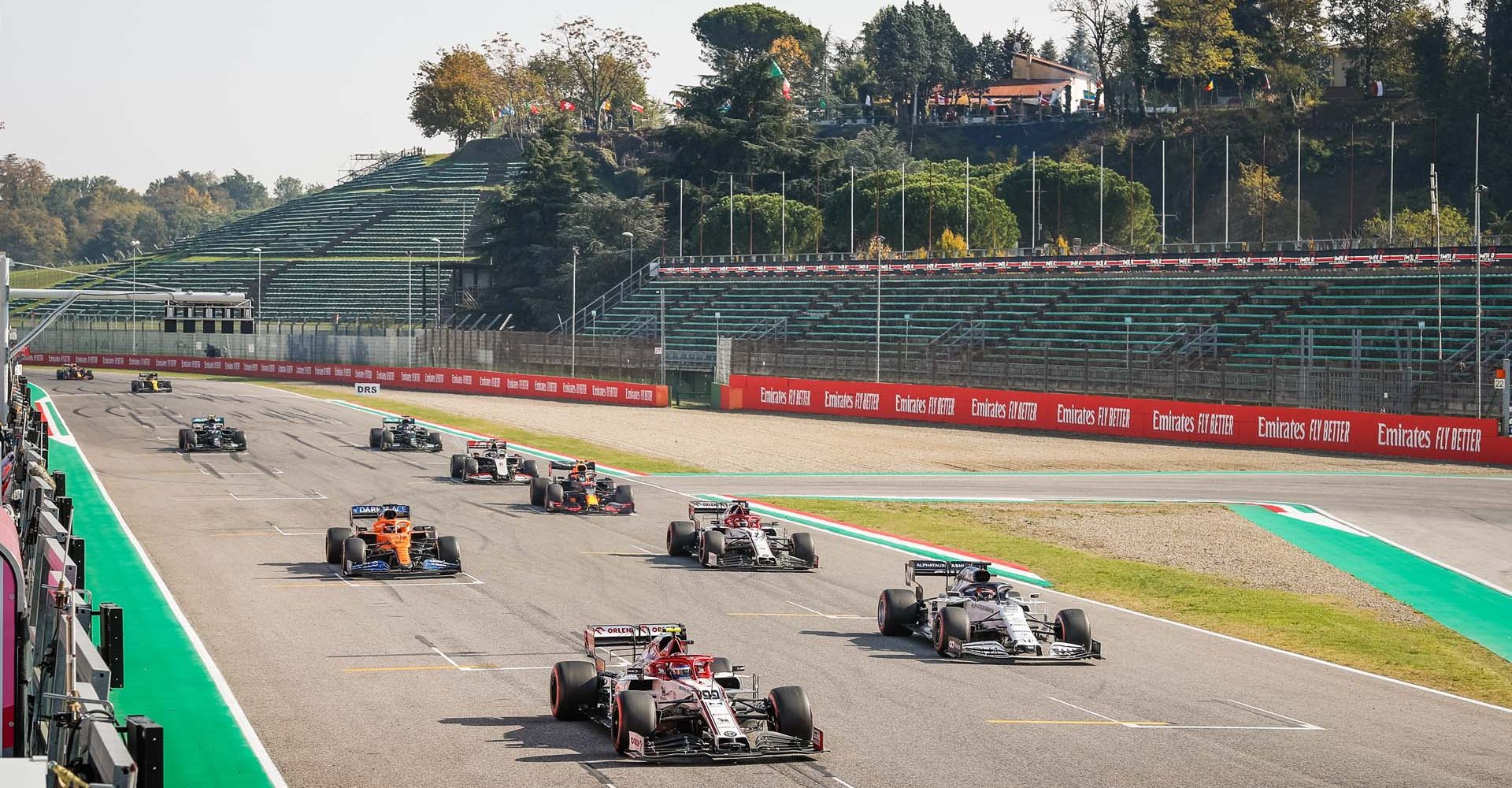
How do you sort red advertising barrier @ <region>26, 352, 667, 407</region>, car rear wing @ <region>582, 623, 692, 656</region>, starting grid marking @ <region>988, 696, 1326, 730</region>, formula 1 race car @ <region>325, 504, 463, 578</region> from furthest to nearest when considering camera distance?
red advertising barrier @ <region>26, 352, 667, 407</region>
formula 1 race car @ <region>325, 504, 463, 578</region>
car rear wing @ <region>582, 623, 692, 656</region>
starting grid marking @ <region>988, 696, 1326, 730</region>

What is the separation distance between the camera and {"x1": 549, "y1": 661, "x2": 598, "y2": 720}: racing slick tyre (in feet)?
56.4

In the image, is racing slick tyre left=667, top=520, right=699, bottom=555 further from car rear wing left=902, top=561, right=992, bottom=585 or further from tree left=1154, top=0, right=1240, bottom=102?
tree left=1154, top=0, right=1240, bottom=102

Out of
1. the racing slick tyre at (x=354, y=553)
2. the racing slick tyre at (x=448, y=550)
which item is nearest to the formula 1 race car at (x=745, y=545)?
the racing slick tyre at (x=448, y=550)

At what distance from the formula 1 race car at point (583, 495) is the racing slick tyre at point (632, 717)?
67.9 ft

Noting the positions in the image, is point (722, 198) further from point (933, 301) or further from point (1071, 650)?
point (1071, 650)

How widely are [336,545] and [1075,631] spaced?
13.1m

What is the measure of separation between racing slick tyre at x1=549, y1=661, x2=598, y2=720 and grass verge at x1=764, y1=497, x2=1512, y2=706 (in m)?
11.6

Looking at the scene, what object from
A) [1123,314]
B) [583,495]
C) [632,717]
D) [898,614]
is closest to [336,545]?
[583,495]

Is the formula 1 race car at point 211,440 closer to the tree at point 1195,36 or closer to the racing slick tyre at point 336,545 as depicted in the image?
the racing slick tyre at point 336,545

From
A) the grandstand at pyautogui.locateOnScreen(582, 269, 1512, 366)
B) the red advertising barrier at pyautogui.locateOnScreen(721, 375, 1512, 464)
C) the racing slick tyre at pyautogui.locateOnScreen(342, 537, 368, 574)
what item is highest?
the grandstand at pyautogui.locateOnScreen(582, 269, 1512, 366)

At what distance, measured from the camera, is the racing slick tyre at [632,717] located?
15.8 metres

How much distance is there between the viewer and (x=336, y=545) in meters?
27.8

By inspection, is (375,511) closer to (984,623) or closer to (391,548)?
(391,548)

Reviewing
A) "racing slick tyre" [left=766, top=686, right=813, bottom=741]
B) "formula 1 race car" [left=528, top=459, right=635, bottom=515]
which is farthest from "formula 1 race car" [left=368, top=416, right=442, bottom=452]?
"racing slick tyre" [left=766, top=686, right=813, bottom=741]
